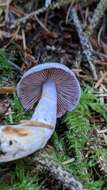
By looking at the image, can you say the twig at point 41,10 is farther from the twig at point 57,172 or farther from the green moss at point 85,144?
the twig at point 57,172

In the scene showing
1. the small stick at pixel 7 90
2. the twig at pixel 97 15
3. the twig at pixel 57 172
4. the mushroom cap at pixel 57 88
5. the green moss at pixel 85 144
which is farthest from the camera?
the twig at pixel 97 15

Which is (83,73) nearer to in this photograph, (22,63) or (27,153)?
(22,63)

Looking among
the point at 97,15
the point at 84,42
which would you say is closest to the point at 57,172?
the point at 84,42

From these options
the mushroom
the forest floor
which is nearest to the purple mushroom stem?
the mushroom

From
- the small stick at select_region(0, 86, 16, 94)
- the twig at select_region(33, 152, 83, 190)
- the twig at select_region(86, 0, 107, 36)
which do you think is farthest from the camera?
the twig at select_region(86, 0, 107, 36)

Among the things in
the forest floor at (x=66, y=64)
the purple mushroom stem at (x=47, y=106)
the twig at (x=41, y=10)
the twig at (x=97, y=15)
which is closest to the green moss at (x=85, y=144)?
the forest floor at (x=66, y=64)

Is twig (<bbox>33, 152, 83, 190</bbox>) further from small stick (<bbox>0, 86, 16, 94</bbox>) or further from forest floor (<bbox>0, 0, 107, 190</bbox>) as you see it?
small stick (<bbox>0, 86, 16, 94</bbox>)

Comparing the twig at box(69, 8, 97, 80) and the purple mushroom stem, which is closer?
the purple mushroom stem
